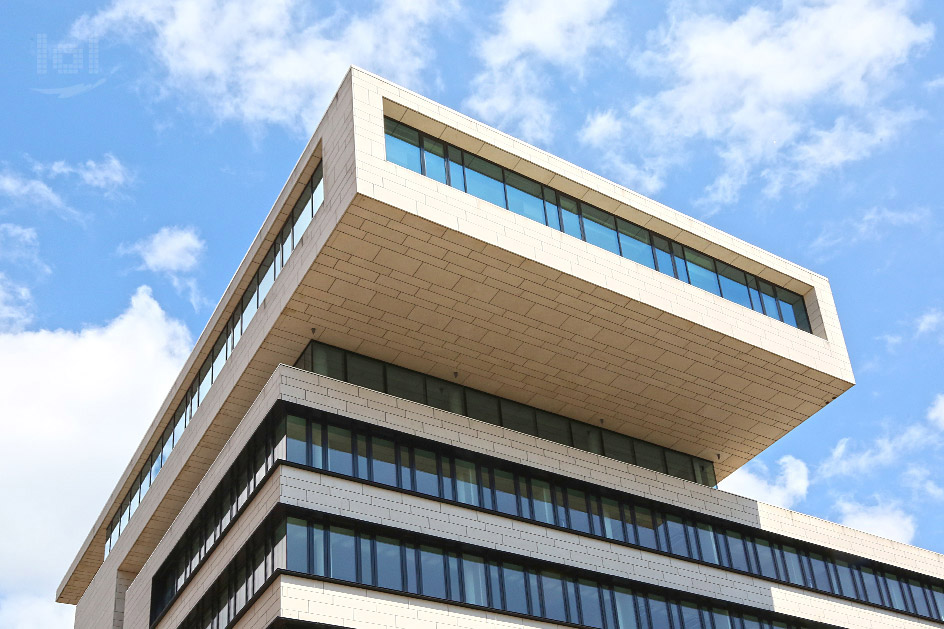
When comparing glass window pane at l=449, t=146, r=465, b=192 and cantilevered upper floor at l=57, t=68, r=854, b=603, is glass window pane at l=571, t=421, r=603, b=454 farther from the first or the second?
glass window pane at l=449, t=146, r=465, b=192

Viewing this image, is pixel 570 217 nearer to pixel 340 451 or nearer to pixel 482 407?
pixel 482 407

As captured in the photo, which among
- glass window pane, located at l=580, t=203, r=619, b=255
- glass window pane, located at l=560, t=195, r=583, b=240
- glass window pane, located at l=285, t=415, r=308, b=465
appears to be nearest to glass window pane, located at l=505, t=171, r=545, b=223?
glass window pane, located at l=560, t=195, r=583, b=240

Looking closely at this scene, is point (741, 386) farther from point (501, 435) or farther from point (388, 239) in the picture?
point (388, 239)

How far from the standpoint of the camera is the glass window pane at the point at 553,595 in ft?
130

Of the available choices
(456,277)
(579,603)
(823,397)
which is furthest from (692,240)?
(579,603)

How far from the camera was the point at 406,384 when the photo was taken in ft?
140

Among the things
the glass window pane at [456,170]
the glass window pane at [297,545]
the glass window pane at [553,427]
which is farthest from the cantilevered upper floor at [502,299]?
the glass window pane at [297,545]

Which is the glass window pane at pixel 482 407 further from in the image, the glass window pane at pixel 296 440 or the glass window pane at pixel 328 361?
the glass window pane at pixel 296 440

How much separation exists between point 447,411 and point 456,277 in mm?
5843

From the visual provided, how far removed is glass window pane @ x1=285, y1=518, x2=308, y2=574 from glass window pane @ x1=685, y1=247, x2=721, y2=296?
17782 mm

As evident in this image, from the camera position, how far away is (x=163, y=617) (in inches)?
1759

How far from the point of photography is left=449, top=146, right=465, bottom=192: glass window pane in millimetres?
39406

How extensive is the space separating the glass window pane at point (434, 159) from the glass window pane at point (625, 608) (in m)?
16.0

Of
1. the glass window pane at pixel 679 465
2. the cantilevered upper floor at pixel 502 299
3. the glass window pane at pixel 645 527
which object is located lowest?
the glass window pane at pixel 645 527
